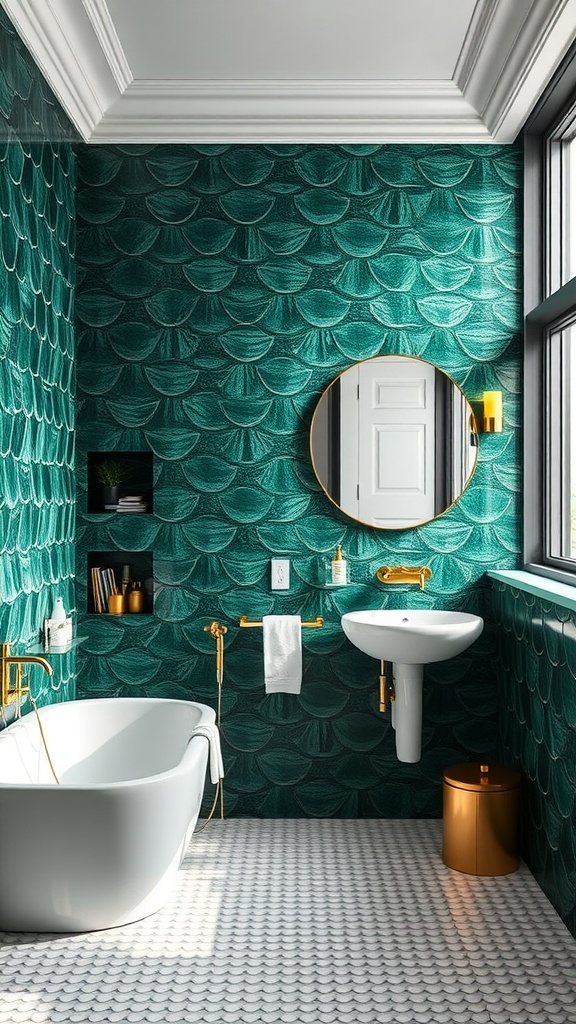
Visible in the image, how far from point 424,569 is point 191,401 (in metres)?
1.20

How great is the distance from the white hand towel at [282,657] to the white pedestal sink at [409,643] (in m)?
0.26

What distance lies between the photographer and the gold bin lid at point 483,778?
3049mm

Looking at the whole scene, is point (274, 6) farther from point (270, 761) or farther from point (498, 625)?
point (270, 761)

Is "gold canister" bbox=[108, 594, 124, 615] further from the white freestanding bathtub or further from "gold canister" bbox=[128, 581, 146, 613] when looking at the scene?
the white freestanding bathtub

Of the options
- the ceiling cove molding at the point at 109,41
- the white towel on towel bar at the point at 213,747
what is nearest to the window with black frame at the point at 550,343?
the white towel on towel bar at the point at 213,747

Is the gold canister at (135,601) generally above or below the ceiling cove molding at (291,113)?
below

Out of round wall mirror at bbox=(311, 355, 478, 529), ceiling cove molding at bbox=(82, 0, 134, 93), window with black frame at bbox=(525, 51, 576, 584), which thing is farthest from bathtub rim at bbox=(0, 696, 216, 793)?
ceiling cove molding at bbox=(82, 0, 134, 93)

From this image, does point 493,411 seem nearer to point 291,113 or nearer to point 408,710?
point 408,710

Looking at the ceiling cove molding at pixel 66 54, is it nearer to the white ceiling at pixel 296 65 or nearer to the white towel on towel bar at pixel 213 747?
the white ceiling at pixel 296 65

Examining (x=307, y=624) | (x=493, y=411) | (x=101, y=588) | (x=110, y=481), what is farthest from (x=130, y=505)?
(x=493, y=411)

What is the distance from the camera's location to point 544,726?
2.93m

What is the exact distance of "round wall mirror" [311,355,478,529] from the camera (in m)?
3.68

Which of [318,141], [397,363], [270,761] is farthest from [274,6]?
[270,761]

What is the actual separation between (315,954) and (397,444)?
1977mm
